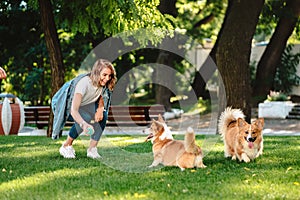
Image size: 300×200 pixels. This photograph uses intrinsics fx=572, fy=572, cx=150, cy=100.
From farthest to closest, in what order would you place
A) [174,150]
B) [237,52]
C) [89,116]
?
1. [237,52]
2. [89,116]
3. [174,150]

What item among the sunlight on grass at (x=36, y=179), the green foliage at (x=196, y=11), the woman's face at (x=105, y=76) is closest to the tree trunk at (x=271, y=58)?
the green foliage at (x=196, y=11)

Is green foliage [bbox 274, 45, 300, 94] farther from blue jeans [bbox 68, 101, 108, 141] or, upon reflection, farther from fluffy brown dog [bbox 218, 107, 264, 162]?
blue jeans [bbox 68, 101, 108, 141]

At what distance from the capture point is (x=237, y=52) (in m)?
14.6

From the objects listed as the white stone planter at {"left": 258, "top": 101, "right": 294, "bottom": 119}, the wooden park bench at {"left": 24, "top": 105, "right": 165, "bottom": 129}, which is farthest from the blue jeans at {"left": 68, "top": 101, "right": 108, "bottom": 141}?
the white stone planter at {"left": 258, "top": 101, "right": 294, "bottom": 119}

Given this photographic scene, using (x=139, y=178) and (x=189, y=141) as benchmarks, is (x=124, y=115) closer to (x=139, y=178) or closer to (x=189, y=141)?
(x=189, y=141)

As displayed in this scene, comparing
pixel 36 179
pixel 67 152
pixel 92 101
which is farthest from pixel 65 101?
pixel 36 179

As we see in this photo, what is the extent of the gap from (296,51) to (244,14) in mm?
13431

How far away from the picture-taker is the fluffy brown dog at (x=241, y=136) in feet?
24.9

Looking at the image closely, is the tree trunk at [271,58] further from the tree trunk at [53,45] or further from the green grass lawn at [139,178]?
the green grass lawn at [139,178]

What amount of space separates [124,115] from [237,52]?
4.45 metres

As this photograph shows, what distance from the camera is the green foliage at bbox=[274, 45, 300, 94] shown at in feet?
84.7

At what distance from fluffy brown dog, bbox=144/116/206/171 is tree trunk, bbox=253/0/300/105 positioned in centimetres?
1599

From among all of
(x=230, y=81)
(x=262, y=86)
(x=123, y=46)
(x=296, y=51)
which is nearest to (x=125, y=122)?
(x=230, y=81)

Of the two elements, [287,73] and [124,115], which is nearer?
[124,115]
